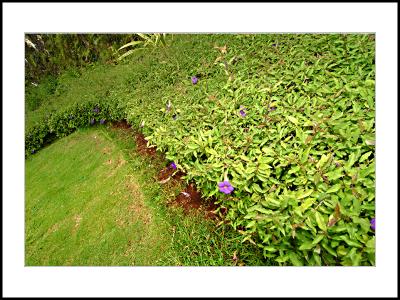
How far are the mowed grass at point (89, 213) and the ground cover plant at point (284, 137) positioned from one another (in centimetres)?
52

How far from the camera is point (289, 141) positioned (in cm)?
216

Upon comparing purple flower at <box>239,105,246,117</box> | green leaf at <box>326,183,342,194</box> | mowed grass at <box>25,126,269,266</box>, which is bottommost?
mowed grass at <box>25,126,269,266</box>

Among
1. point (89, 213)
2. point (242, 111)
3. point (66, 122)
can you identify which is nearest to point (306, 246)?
point (242, 111)

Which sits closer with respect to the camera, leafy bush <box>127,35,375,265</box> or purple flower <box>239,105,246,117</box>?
leafy bush <box>127,35,375,265</box>

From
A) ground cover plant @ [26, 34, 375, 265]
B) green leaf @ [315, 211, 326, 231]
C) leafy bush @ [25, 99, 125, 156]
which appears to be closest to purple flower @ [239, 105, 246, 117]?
ground cover plant @ [26, 34, 375, 265]

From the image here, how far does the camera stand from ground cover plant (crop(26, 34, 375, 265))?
1739 millimetres

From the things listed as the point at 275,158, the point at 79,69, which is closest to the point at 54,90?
the point at 79,69

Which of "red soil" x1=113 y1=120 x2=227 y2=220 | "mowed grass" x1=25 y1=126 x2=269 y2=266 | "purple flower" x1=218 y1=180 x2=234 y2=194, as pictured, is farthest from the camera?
"red soil" x1=113 y1=120 x2=227 y2=220

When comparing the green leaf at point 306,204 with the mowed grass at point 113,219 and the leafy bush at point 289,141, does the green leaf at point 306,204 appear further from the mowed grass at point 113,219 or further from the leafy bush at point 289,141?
the mowed grass at point 113,219

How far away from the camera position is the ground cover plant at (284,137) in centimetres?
174

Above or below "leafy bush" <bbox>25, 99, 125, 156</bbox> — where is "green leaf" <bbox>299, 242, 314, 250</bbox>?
below

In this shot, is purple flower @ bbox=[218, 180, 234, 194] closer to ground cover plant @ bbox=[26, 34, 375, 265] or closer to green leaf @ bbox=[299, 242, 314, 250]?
ground cover plant @ bbox=[26, 34, 375, 265]

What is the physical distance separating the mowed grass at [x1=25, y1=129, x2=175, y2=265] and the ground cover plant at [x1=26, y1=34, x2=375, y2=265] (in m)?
0.52

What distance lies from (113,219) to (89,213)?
0.27m
